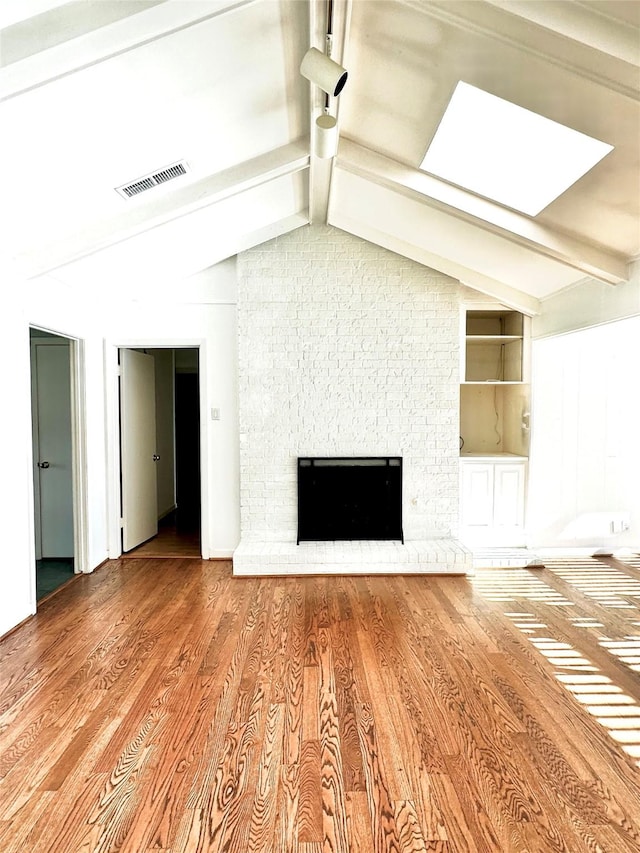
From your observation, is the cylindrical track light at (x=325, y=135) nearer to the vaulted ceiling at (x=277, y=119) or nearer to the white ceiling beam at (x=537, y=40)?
the vaulted ceiling at (x=277, y=119)

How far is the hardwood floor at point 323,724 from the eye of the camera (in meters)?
1.72

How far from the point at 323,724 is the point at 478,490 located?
10.4 feet

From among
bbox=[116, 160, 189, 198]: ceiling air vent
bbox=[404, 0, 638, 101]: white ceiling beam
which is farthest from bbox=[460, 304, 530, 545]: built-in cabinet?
bbox=[116, 160, 189, 198]: ceiling air vent

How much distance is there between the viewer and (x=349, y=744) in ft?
7.02

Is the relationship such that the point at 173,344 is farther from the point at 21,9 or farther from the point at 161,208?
the point at 21,9

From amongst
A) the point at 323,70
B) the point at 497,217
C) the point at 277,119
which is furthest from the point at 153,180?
the point at 497,217

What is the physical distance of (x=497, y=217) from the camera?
3463 mm

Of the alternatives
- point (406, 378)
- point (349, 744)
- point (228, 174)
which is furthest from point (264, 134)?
point (349, 744)

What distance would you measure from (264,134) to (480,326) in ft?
10.4

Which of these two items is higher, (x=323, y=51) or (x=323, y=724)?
(x=323, y=51)

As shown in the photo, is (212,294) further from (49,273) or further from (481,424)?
(481,424)

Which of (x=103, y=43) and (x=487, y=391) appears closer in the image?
(x=103, y=43)

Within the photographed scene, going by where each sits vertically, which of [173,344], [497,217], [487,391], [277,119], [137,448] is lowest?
[137,448]

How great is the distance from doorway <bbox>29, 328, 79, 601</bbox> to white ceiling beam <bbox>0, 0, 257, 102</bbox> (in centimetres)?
309
